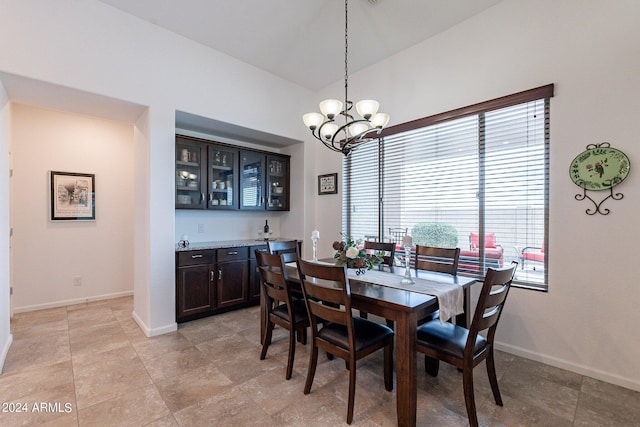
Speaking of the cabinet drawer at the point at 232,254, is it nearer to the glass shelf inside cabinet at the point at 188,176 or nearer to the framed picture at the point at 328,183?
the glass shelf inside cabinet at the point at 188,176

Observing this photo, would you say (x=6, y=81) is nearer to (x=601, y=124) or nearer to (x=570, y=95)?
(x=570, y=95)

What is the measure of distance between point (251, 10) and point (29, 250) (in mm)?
4209

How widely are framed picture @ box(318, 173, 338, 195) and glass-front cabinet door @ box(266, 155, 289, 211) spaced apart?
596mm

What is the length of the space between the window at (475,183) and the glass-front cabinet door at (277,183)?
1.56 metres

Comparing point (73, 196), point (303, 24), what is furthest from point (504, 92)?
point (73, 196)

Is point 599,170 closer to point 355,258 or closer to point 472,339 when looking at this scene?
point 472,339

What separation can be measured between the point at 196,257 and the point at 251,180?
1.44 m

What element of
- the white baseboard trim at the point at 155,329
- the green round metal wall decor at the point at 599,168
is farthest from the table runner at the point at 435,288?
the white baseboard trim at the point at 155,329

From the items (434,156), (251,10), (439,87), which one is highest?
(251,10)

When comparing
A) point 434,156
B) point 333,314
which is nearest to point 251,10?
point 434,156

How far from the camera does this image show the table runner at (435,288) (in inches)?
74.9

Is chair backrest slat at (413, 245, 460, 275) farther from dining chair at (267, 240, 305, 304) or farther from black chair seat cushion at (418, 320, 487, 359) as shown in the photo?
dining chair at (267, 240, 305, 304)

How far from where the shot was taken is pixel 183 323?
136 inches

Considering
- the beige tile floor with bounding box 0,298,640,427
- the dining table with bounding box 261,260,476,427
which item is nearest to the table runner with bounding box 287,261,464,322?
the dining table with bounding box 261,260,476,427
